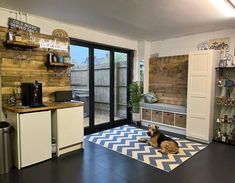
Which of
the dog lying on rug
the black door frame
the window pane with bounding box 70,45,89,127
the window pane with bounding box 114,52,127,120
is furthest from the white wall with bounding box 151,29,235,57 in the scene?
the dog lying on rug

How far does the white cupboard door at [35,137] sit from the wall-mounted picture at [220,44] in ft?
12.9

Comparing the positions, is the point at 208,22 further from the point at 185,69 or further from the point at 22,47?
the point at 22,47

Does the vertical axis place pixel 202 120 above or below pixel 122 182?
above

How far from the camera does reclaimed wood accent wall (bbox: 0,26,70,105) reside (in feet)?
10.2

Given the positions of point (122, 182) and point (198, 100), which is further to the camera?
point (198, 100)

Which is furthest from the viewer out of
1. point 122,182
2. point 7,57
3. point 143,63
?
point 143,63

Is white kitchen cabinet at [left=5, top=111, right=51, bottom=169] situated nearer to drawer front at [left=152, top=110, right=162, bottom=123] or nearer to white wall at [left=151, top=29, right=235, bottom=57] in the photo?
drawer front at [left=152, top=110, right=162, bottom=123]

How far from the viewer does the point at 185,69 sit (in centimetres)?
480

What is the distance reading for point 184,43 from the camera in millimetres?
4879

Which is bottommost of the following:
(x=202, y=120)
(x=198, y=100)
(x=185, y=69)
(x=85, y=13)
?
(x=202, y=120)

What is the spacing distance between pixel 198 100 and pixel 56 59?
316 centimetres

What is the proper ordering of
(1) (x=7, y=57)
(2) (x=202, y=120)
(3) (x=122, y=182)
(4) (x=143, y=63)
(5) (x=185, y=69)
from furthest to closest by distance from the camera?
(4) (x=143, y=63) < (5) (x=185, y=69) < (2) (x=202, y=120) < (1) (x=7, y=57) < (3) (x=122, y=182)

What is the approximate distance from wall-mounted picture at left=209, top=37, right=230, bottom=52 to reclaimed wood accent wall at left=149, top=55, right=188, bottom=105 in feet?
2.18


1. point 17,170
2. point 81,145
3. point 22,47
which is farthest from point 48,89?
point 17,170
